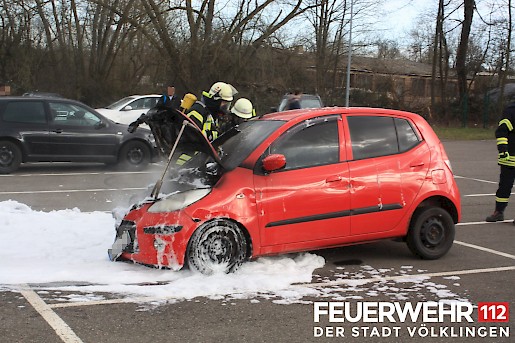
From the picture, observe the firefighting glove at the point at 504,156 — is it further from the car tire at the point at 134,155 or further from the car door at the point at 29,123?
the car door at the point at 29,123

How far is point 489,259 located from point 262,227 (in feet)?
8.78

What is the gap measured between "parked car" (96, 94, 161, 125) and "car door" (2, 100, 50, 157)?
592 cm

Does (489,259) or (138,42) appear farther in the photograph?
(138,42)

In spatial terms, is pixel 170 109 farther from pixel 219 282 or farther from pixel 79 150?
pixel 79 150

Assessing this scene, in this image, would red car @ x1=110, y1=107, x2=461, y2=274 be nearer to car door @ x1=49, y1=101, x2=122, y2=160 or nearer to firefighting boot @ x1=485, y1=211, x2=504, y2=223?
firefighting boot @ x1=485, y1=211, x2=504, y2=223

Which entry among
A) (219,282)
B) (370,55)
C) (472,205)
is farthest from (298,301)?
(370,55)

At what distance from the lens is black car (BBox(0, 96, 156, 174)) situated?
1261cm

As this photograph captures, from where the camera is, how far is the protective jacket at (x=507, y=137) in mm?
8188

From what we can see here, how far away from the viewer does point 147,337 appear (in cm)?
407

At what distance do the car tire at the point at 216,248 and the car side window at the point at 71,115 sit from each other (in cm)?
878

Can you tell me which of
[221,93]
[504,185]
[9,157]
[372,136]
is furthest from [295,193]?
[9,157]

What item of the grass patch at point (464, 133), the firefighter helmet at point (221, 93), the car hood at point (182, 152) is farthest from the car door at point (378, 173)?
the grass patch at point (464, 133)

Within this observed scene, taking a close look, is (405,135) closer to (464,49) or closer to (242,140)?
(242,140)

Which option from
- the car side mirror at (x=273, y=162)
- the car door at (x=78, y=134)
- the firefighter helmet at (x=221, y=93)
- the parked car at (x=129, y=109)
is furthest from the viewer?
the parked car at (x=129, y=109)
